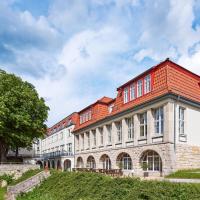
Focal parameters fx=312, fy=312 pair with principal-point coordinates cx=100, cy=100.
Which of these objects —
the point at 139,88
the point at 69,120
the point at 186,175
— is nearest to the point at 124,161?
the point at 139,88

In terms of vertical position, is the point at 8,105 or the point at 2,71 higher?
the point at 2,71

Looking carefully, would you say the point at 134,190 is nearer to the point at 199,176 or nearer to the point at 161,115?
the point at 199,176

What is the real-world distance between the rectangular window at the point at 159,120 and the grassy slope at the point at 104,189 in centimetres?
789

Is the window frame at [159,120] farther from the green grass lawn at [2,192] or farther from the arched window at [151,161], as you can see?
the green grass lawn at [2,192]

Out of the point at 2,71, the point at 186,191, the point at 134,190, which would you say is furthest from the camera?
the point at 2,71

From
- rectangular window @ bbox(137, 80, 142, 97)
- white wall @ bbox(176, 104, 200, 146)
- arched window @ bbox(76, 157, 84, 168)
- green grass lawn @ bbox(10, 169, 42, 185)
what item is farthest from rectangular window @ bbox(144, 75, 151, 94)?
arched window @ bbox(76, 157, 84, 168)

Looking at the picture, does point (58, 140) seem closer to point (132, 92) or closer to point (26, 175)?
point (26, 175)

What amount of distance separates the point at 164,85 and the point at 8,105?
18805 mm

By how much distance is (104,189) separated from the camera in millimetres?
17984

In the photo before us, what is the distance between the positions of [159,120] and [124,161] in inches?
302

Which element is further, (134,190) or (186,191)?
(134,190)

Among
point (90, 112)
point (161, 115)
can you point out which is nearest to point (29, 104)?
point (90, 112)

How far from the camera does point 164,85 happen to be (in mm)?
26094

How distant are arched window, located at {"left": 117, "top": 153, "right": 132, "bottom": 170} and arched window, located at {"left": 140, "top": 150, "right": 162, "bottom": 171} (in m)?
Answer: 2.76
